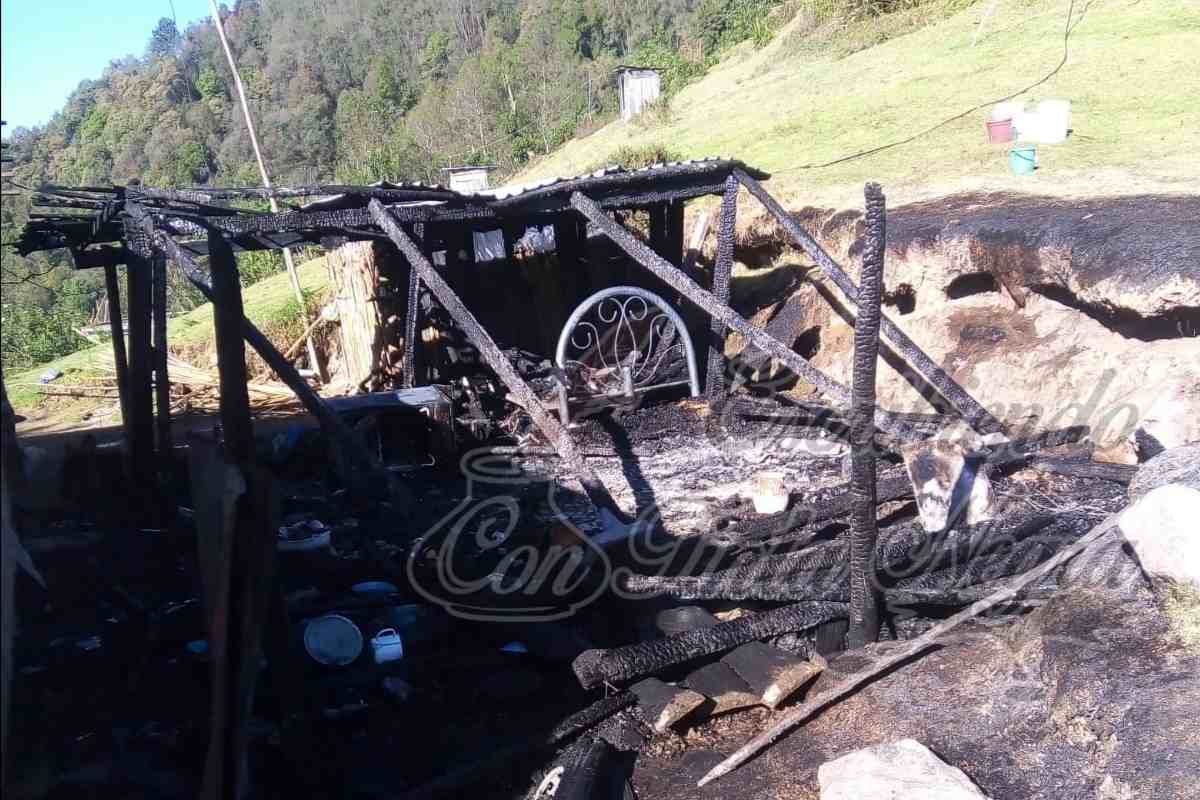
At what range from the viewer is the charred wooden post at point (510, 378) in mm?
5445

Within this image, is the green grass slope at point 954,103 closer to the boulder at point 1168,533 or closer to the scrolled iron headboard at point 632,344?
the scrolled iron headboard at point 632,344

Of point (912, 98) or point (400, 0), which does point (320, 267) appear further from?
point (400, 0)

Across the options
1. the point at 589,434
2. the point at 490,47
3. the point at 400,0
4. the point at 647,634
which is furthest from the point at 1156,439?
the point at 400,0

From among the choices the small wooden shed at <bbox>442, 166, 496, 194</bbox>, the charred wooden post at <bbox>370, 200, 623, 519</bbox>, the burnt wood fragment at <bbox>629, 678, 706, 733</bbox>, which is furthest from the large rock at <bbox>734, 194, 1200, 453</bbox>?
the small wooden shed at <bbox>442, 166, 496, 194</bbox>

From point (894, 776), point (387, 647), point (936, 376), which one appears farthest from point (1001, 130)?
point (387, 647)

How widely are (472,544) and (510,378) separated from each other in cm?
148

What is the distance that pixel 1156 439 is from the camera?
6055 millimetres

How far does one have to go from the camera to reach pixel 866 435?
14.2 feet

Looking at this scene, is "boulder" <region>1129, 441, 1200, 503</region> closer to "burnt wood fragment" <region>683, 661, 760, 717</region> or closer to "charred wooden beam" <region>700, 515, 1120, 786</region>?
"charred wooden beam" <region>700, 515, 1120, 786</region>

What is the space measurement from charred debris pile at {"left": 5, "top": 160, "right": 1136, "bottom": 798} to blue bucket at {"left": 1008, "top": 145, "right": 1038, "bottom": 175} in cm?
302

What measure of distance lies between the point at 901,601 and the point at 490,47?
52.9 metres

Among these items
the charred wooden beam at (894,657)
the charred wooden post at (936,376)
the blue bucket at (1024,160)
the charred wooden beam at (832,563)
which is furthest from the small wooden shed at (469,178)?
the charred wooden beam at (894,657)

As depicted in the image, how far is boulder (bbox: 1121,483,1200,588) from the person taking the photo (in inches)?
159

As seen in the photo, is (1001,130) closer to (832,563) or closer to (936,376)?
(936,376)
